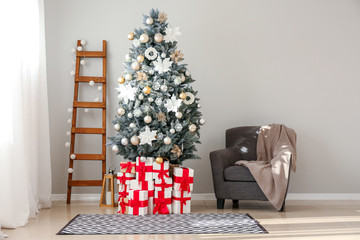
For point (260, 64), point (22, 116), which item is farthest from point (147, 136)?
point (260, 64)

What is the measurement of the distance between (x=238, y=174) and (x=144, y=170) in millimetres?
1013

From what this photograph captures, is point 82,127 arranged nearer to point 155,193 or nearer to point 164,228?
point 155,193

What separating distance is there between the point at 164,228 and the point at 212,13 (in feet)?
9.50

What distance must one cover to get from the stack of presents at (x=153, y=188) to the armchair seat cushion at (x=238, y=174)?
484 mm

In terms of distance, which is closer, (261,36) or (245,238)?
(245,238)

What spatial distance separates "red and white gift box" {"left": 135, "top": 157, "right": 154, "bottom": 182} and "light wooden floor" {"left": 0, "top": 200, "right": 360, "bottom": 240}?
0.54 meters

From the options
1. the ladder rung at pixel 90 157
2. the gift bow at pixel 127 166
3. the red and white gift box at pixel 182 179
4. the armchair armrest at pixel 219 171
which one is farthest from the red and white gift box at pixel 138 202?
the ladder rung at pixel 90 157

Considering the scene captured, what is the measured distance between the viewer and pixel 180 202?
4398mm

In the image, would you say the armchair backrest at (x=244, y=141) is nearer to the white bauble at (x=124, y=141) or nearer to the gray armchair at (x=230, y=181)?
the gray armchair at (x=230, y=181)

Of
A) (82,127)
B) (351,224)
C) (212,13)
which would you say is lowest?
(351,224)

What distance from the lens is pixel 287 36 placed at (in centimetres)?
555

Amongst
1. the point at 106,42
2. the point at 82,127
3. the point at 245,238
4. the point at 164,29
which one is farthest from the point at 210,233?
the point at 106,42

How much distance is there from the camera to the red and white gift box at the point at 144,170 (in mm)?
4328

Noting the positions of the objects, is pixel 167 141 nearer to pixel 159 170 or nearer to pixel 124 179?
pixel 159 170
